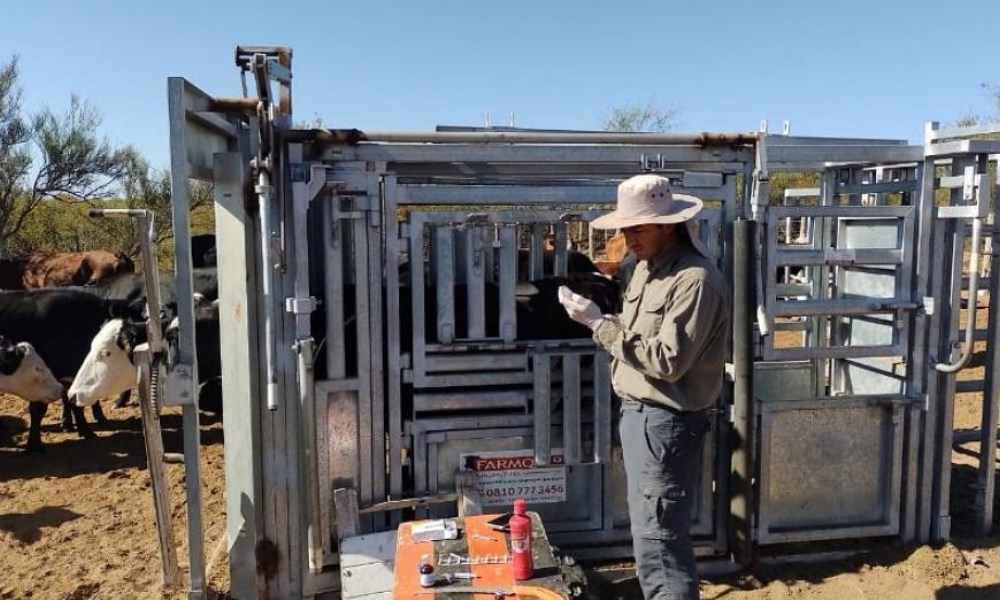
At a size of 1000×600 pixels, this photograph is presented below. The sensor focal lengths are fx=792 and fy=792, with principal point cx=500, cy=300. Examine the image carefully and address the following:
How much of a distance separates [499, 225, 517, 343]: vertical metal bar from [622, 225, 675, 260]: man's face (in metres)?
0.85

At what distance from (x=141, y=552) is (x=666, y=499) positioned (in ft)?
10.7

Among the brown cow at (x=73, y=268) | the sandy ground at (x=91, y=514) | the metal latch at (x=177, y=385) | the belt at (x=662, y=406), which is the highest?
the brown cow at (x=73, y=268)

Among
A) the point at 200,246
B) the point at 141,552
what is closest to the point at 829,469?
the point at 141,552

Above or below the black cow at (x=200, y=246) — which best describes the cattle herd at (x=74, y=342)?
below

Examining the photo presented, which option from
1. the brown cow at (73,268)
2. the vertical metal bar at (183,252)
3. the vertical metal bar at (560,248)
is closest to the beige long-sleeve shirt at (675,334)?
the vertical metal bar at (560,248)

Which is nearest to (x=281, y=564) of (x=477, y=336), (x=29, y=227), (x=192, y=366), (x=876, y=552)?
(x=192, y=366)

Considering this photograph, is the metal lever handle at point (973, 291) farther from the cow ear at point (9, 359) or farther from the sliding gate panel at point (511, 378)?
the cow ear at point (9, 359)

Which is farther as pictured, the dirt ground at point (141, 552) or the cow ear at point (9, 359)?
the cow ear at point (9, 359)

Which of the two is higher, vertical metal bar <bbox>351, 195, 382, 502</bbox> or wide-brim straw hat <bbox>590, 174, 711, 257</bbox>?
wide-brim straw hat <bbox>590, 174, 711, 257</bbox>

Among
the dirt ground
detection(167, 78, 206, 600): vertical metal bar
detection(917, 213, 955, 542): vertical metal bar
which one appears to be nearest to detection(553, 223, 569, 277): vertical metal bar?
the dirt ground

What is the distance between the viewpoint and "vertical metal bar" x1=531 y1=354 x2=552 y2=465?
388 cm

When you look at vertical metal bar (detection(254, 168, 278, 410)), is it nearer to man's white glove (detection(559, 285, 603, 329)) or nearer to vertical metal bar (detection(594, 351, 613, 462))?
man's white glove (detection(559, 285, 603, 329))

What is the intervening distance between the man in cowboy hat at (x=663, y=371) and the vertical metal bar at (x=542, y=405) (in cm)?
77

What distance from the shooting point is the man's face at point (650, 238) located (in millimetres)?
3041
